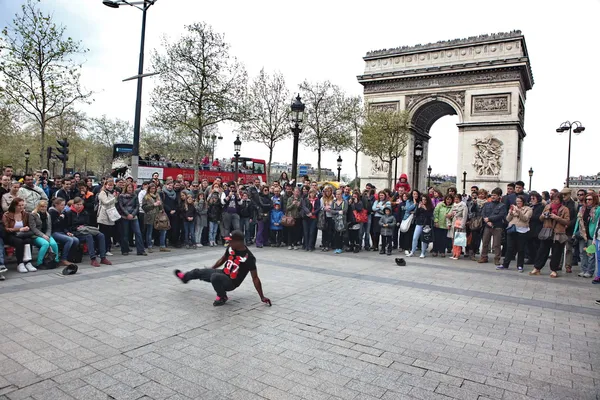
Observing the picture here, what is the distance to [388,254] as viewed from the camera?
1134cm

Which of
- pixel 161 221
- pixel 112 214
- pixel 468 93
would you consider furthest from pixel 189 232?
pixel 468 93

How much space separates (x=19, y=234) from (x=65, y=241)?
835 millimetres

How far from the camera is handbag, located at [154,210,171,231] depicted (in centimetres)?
1024

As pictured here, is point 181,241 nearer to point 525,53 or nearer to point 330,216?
point 330,216

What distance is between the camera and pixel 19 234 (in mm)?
7566

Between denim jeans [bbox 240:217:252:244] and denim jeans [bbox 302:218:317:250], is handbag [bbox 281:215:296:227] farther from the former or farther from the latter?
denim jeans [bbox 240:217:252:244]

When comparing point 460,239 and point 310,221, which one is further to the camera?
point 310,221

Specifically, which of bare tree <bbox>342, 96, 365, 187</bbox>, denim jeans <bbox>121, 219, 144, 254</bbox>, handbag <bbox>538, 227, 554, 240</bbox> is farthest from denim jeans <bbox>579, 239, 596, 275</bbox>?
bare tree <bbox>342, 96, 365, 187</bbox>

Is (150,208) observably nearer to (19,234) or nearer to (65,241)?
(65,241)

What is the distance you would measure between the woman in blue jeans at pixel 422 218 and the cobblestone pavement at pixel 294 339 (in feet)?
11.7

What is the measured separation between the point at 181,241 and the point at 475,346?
345 inches

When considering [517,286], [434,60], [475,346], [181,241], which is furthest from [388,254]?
[434,60]

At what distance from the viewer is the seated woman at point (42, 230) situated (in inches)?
306

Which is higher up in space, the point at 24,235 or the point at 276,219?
the point at 276,219
